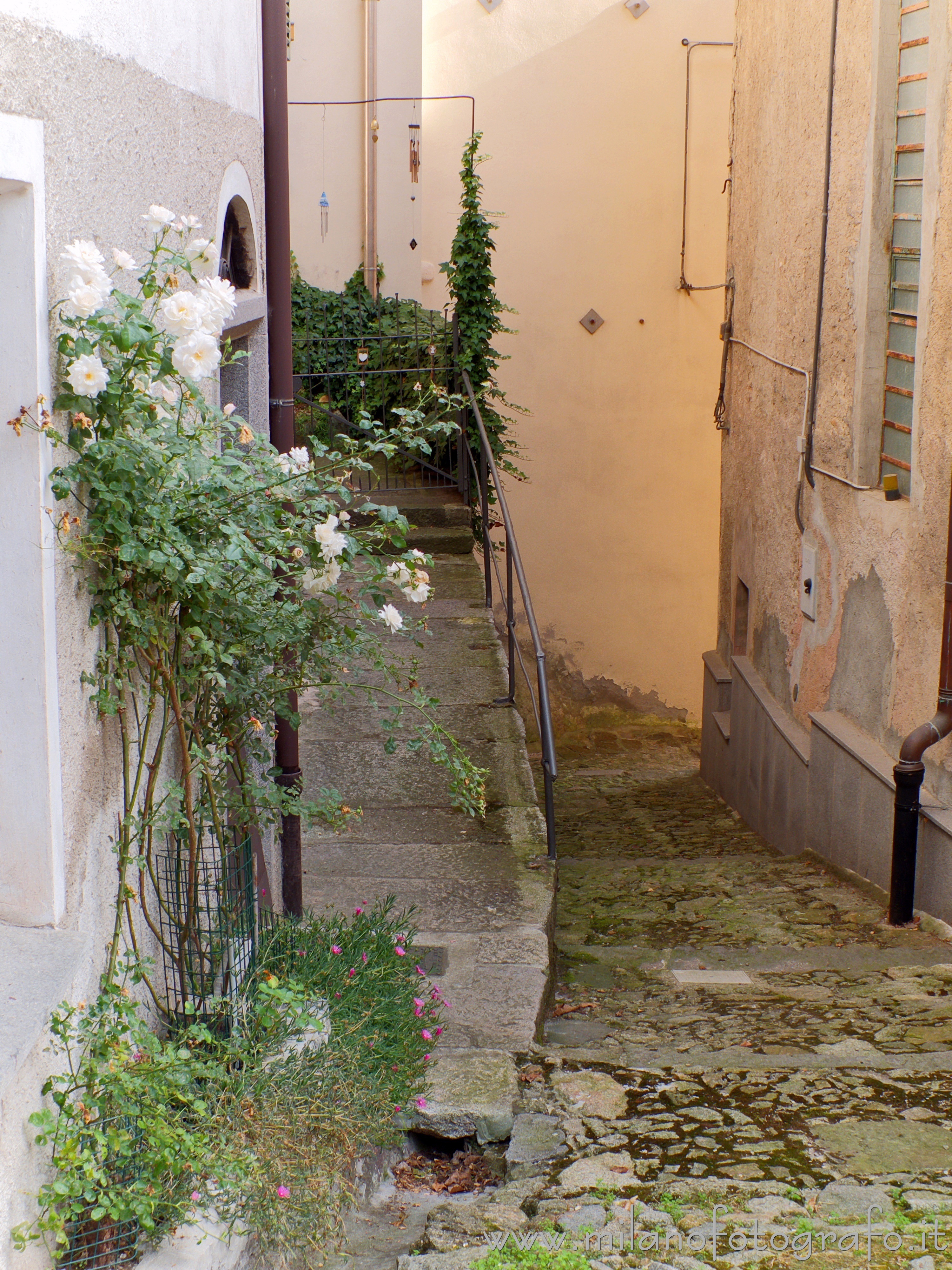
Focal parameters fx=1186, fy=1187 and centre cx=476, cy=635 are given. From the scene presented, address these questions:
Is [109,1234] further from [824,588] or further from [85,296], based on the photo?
[824,588]

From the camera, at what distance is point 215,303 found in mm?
2445

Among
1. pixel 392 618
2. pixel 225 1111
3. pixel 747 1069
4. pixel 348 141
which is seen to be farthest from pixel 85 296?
pixel 348 141

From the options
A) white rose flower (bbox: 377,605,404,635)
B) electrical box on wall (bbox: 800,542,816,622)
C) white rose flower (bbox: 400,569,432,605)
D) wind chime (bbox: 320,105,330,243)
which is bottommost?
electrical box on wall (bbox: 800,542,816,622)

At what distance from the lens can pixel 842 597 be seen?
6672 mm

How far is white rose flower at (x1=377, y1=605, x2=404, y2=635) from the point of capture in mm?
2961

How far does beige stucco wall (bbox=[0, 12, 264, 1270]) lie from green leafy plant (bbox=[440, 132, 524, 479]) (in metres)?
6.43

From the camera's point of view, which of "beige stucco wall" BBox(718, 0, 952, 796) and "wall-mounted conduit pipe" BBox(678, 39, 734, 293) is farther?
"wall-mounted conduit pipe" BBox(678, 39, 734, 293)

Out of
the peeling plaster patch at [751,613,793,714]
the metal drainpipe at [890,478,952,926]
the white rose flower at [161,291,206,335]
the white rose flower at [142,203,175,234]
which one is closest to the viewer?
the white rose flower at [161,291,206,335]

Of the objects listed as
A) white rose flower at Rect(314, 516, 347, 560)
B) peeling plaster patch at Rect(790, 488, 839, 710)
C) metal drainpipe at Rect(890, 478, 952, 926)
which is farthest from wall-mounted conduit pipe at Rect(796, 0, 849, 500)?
white rose flower at Rect(314, 516, 347, 560)

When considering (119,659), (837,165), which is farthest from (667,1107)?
(837,165)

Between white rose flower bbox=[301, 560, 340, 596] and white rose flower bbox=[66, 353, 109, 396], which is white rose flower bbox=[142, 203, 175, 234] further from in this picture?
white rose flower bbox=[301, 560, 340, 596]

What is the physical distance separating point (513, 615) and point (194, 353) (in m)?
5.28

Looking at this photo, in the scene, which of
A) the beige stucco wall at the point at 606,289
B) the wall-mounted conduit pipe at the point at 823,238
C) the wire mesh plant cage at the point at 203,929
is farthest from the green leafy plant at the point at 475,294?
the wire mesh plant cage at the point at 203,929

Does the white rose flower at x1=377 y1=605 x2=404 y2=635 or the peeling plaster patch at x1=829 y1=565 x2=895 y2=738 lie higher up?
the white rose flower at x1=377 y1=605 x2=404 y2=635
